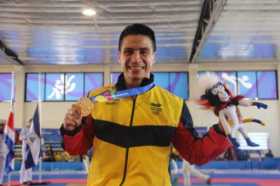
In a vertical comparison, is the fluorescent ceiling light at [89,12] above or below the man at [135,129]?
above

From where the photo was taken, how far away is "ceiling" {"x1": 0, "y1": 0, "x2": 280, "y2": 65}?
9.96 meters

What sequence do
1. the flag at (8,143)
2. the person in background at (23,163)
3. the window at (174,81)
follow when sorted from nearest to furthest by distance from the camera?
the flag at (8,143) → the person in background at (23,163) → the window at (174,81)

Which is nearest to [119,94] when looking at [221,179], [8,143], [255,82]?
[8,143]

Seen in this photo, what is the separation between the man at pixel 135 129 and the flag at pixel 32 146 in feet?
28.3

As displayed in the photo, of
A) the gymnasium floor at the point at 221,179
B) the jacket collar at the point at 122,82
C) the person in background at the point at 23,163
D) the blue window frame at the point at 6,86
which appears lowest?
the gymnasium floor at the point at 221,179

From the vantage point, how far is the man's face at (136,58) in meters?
1.75

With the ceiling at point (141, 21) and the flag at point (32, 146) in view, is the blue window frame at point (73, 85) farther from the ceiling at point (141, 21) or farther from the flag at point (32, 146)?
the flag at point (32, 146)

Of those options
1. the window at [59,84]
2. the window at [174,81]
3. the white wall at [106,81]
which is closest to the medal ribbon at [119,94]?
the white wall at [106,81]

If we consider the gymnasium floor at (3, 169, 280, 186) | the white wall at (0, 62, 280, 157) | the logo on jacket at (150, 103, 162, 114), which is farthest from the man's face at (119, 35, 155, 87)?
the white wall at (0, 62, 280, 157)

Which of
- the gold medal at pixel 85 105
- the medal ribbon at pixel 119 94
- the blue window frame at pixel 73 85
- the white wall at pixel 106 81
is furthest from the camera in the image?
the blue window frame at pixel 73 85

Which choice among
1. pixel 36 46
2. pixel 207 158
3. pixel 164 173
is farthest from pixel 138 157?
pixel 36 46

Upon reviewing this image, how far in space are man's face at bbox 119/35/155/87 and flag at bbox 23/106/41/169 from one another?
8721 millimetres

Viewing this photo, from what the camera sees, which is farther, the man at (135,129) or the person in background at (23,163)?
the person in background at (23,163)

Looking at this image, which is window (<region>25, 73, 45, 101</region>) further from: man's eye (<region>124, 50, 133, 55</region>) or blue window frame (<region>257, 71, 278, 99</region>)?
man's eye (<region>124, 50, 133, 55</region>)
